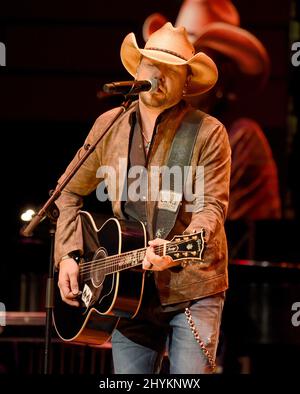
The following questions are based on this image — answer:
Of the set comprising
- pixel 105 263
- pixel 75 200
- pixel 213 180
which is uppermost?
pixel 75 200

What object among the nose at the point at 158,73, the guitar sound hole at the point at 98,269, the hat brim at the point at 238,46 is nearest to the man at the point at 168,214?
the nose at the point at 158,73

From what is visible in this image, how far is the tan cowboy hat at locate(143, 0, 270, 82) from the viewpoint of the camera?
21.9 ft

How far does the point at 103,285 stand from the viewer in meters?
3.77

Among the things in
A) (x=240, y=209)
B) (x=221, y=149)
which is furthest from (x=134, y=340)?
(x=240, y=209)

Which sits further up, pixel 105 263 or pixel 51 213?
pixel 51 213

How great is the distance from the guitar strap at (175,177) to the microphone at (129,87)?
0.24 metres

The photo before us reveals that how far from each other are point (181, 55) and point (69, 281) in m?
1.16

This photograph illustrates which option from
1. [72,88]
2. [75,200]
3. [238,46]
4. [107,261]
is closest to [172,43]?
[75,200]

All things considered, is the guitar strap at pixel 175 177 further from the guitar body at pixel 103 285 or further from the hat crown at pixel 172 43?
the hat crown at pixel 172 43

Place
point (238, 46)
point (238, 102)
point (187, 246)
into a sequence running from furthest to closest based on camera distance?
point (238, 102) < point (238, 46) < point (187, 246)

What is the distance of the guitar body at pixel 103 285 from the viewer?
11.9ft

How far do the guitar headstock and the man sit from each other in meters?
0.04

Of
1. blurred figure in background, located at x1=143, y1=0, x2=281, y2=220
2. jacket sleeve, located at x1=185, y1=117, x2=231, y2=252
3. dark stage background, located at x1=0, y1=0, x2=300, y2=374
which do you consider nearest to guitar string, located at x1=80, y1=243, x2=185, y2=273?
jacket sleeve, located at x1=185, y1=117, x2=231, y2=252

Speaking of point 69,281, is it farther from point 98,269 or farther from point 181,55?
point 181,55
